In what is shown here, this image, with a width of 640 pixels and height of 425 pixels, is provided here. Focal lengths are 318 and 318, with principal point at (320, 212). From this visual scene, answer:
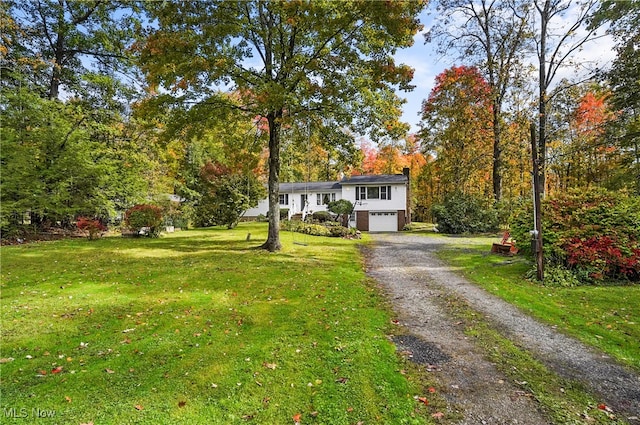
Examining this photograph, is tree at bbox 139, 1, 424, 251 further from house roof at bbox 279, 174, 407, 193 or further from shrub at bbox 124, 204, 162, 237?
house roof at bbox 279, 174, 407, 193

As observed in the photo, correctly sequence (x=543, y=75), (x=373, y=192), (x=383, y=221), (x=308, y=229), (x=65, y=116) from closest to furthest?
(x=65, y=116) < (x=543, y=75) < (x=308, y=229) < (x=383, y=221) < (x=373, y=192)

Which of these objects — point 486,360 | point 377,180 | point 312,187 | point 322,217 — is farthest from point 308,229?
point 486,360

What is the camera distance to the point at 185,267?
33.2ft

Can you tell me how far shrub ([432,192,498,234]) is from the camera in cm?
2303

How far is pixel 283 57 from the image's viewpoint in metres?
12.9

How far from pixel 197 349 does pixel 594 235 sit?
1010 cm

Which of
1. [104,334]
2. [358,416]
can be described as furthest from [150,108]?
[358,416]

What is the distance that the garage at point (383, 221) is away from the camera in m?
27.7

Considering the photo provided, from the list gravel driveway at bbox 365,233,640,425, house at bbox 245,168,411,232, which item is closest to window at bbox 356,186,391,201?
house at bbox 245,168,411,232

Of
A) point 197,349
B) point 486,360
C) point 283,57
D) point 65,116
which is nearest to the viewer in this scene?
point 486,360

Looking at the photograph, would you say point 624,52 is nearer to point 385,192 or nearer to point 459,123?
point 459,123

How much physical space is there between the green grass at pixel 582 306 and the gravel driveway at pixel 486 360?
1.10ft

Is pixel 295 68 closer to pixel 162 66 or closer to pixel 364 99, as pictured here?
pixel 364 99

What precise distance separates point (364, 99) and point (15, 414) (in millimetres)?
13008
